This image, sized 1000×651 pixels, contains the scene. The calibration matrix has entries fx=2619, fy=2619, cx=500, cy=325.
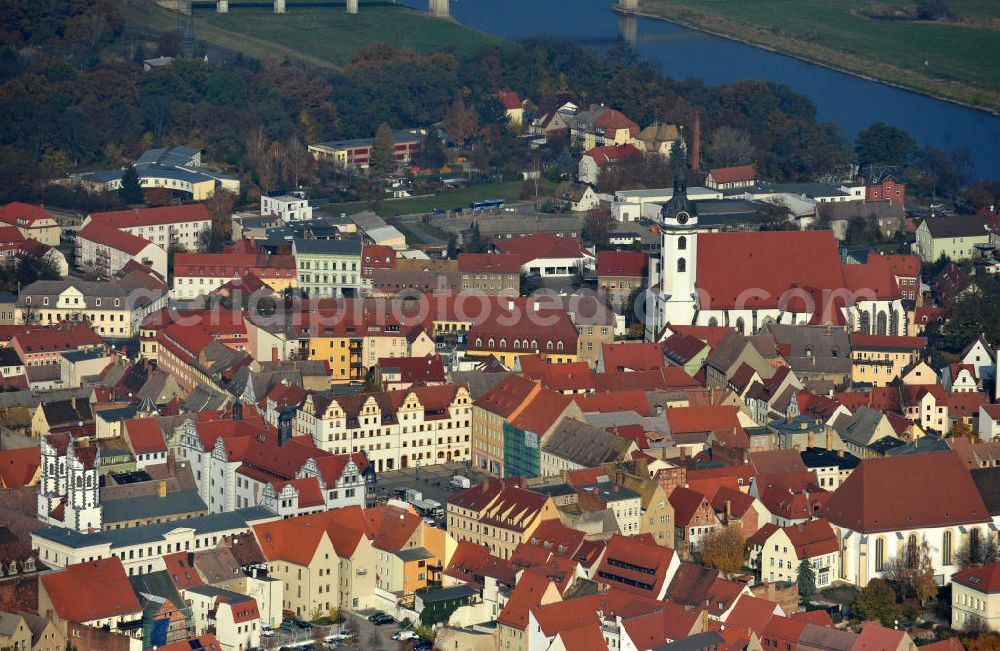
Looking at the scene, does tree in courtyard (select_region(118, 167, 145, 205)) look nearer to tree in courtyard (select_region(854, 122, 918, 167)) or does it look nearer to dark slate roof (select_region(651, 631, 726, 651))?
tree in courtyard (select_region(854, 122, 918, 167))

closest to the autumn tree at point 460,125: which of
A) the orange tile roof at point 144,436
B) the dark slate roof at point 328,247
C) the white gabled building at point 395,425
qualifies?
the dark slate roof at point 328,247

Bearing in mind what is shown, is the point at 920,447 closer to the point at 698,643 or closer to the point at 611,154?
the point at 698,643

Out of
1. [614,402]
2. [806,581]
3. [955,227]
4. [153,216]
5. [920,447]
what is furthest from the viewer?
[955,227]

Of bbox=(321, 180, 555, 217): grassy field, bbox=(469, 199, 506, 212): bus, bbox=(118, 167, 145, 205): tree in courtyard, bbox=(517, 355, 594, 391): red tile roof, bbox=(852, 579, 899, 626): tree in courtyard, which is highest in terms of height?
bbox=(517, 355, 594, 391): red tile roof

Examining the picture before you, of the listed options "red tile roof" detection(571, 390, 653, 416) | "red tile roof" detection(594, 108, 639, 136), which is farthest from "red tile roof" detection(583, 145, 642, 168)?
"red tile roof" detection(571, 390, 653, 416)

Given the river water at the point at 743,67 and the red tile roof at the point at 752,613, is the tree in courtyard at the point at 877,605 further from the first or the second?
the river water at the point at 743,67

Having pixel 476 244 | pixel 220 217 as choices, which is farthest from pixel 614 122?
pixel 220 217
